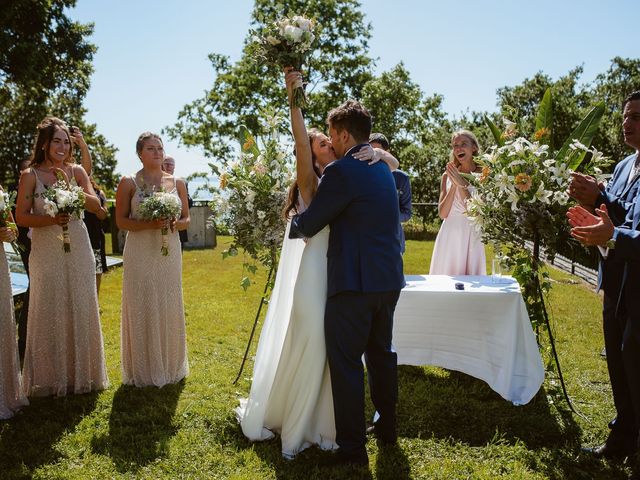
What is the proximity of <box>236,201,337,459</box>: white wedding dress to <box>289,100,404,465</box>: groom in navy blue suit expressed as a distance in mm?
153

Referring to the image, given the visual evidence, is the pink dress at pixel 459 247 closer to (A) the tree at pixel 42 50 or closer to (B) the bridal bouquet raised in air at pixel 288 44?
(B) the bridal bouquet raised in air at pixel 288 44

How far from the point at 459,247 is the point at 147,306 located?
3.53 m

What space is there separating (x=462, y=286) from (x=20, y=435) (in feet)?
13.3

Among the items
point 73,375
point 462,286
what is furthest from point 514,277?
point 73,375

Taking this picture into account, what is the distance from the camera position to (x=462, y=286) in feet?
16.8

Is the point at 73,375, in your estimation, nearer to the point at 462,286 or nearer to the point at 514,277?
the point at 462,286

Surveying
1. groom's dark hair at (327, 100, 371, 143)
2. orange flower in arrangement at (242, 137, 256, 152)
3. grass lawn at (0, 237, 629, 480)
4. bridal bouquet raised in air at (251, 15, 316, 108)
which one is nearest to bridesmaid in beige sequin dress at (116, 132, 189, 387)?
grass lawn at (0, 237, 629, 480)

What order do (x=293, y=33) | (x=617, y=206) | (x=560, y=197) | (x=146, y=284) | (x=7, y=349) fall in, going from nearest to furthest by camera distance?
(x=293, y=33) < (x=617, y=206) < (x=560, y=197) < (x=7, y=349) < (x=146, y=284)

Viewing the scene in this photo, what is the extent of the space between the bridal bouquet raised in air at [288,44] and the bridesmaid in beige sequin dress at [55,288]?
7.98 feet

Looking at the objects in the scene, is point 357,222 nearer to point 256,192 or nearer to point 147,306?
point 256,192

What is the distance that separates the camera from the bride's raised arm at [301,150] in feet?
12.9

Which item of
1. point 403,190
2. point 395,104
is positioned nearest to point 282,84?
point 395,104

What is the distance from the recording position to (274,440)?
4414 mm

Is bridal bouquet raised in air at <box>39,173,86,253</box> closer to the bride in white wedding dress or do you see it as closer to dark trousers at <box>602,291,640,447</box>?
the bride in white wedding dress
